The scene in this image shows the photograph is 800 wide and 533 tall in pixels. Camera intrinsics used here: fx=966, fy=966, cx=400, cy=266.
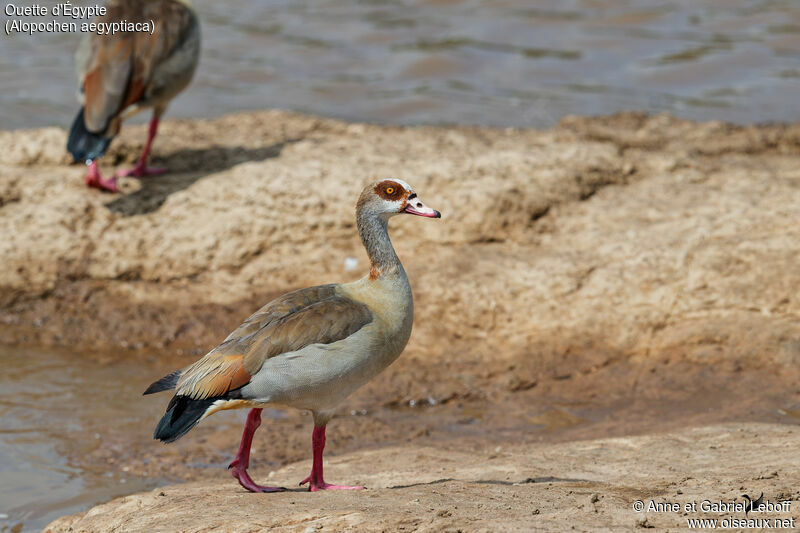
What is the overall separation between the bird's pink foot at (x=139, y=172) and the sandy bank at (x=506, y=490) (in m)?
3.57

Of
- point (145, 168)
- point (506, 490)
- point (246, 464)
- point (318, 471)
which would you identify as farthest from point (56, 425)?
point (506, 490)

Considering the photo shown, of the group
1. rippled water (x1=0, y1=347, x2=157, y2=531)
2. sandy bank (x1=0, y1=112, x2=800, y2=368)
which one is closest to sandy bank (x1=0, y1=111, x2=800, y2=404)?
sandy bank (x1=0, y1=112, x2=800, y2=368)

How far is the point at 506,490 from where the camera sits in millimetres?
4473

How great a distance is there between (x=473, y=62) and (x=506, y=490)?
1013 cm

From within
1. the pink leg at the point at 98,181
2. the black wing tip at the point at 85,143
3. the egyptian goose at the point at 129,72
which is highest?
the egyptian goose at the point at 129,72

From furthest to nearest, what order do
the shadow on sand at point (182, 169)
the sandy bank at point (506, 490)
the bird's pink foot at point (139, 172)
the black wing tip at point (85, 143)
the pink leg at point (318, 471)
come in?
the bird's pink foot at point (139, 172)
the shadow on sand at point (182, 169)
the black wing tip at point (85, 143)
the pink leg at point (318, 471)
the sandy bank at point (506, 490)

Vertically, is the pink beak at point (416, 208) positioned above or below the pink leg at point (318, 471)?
above

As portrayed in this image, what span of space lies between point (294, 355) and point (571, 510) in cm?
151

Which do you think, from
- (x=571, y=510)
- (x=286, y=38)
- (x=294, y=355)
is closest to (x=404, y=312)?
(x=294, y=355)

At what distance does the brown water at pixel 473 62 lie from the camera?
487 inches

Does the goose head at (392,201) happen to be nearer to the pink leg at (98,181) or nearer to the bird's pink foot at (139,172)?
the pink leg at (98,181)

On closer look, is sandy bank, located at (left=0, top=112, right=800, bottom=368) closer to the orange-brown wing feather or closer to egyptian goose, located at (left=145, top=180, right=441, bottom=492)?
egyptian goose, located at (left=145, top=180, right=441, bottom=492)

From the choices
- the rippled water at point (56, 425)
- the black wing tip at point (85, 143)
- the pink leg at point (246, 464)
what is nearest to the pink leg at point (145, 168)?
the black wing tip at point (85, 143)

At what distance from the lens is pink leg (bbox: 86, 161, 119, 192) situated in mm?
8050
